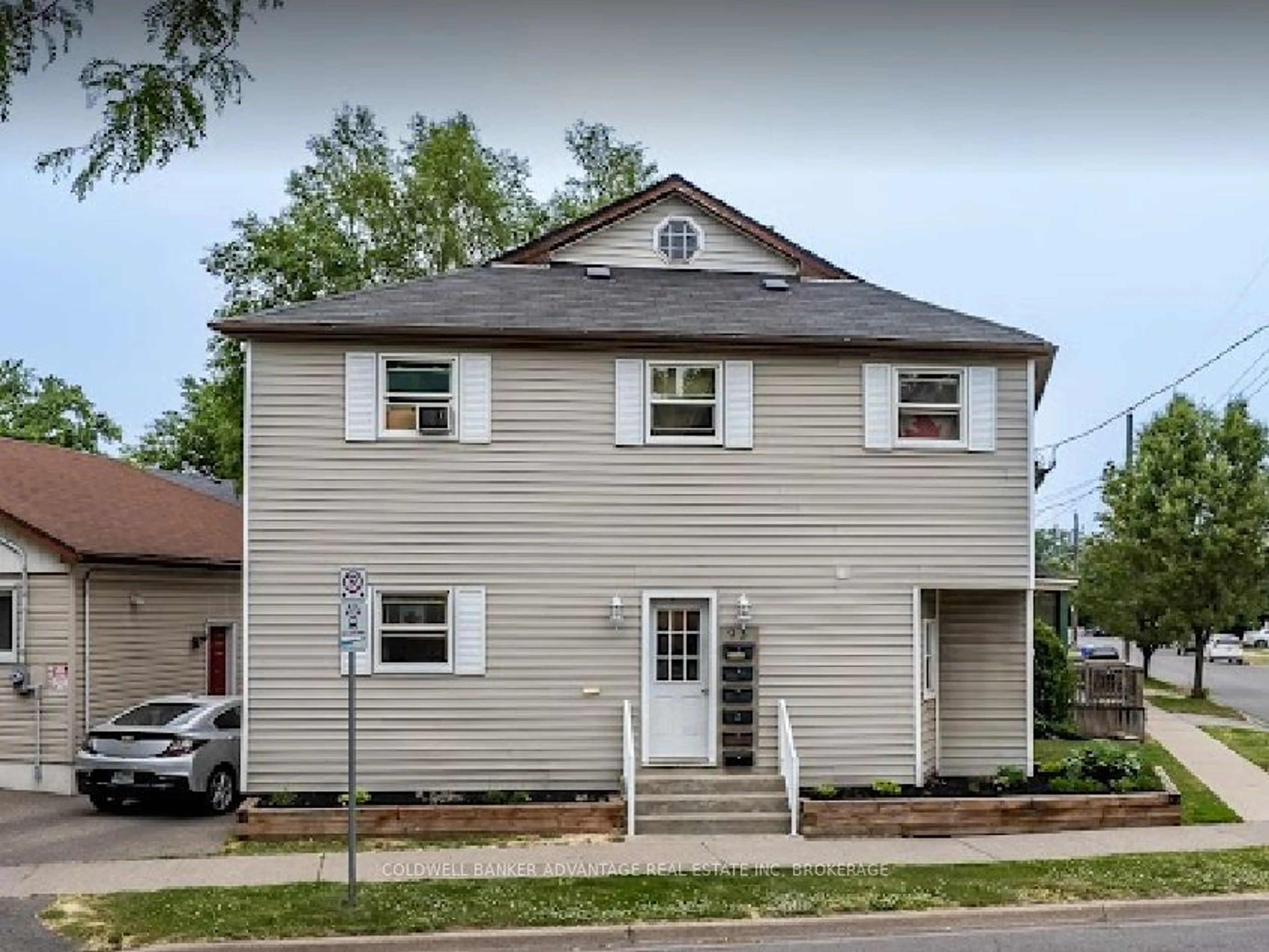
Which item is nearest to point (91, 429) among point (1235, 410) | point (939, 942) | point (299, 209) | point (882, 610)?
point (299, 209)

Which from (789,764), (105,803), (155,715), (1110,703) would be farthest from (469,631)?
(1110,703)

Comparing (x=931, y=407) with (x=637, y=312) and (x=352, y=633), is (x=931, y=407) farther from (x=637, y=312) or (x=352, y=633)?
(x=352, y=633)

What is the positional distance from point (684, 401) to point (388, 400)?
3.60 m

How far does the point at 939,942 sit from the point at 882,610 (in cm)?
679

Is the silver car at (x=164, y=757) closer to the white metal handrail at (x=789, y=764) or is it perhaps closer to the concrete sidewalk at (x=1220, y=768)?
the white metal handrail at (x=789, y=764)

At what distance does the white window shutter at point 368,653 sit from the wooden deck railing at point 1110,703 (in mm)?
12664

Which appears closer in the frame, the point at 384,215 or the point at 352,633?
the point at 352,633

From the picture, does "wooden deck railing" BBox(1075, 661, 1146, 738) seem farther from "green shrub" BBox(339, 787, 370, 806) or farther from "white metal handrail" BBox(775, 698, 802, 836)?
"green shrub" BBox(339, 787, 370, 806)

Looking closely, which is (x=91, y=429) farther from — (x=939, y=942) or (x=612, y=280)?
(x=939, y=942)

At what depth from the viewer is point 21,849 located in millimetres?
14344

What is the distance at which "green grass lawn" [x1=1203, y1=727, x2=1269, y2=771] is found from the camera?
2062 cm

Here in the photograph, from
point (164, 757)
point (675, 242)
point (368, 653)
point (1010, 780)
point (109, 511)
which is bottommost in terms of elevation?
point (1010, 780)

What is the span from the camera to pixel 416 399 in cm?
1672

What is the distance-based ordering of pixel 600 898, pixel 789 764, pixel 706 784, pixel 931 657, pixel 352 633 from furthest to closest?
pixel 931 657, pixel 706 784, pixel 789 764, pixel 600 898, pixel 352 633
